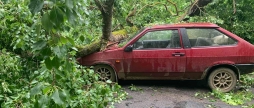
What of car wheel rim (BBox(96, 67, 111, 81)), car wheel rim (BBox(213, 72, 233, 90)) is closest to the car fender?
car wheel rim (BBox(213, 72, 233, 90))

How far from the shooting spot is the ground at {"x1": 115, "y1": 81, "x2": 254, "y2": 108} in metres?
5.16

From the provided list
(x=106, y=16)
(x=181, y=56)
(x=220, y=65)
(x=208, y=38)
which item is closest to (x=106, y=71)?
(x=106, y=16)

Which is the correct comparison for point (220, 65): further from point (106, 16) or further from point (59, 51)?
point (59, 51)

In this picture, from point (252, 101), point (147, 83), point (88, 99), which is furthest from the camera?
point (147, 83)

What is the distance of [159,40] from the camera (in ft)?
19.5

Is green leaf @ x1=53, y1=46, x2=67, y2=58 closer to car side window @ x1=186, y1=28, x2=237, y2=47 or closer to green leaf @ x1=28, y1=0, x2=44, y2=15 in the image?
green leaf @ x1=28, y1=0, x2=44, y2=15

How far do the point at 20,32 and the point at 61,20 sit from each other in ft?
9.23

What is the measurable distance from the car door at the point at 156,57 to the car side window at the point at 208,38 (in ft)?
1.13

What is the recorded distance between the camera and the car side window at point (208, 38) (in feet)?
19.1

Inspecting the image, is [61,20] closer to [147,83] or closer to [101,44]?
[101,44]

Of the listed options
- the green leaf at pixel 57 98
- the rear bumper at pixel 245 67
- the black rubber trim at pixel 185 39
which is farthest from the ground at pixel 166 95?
the green leaf at pixel 57 98

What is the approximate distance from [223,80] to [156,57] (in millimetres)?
1721

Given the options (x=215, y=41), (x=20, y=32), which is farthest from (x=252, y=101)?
(x=20, y=32)

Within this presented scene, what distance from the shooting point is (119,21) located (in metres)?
8.37
